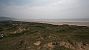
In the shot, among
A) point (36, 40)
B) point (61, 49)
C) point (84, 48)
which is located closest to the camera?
point (61, 49)

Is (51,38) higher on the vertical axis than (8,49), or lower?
higher

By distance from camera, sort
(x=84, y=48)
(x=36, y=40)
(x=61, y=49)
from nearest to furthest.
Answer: (x=61, y=49)
(x=84, y=48)
(x=36, y=40)

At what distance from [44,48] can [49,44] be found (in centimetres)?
200

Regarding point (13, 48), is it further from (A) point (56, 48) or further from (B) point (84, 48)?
(B) point (84, 48)

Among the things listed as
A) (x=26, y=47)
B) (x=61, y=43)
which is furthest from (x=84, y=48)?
(x=26, y=47)

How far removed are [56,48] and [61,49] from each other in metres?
1.22

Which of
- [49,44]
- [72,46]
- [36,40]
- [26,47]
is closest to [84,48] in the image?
[72,46]

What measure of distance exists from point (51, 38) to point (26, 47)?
297 inches

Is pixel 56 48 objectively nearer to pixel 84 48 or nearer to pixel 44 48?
pixel 44 48

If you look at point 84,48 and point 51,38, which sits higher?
point 51,38

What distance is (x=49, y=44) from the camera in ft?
100

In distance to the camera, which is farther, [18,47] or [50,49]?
[18,47]

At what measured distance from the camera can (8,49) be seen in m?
29.6

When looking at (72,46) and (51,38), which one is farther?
(51,38)
